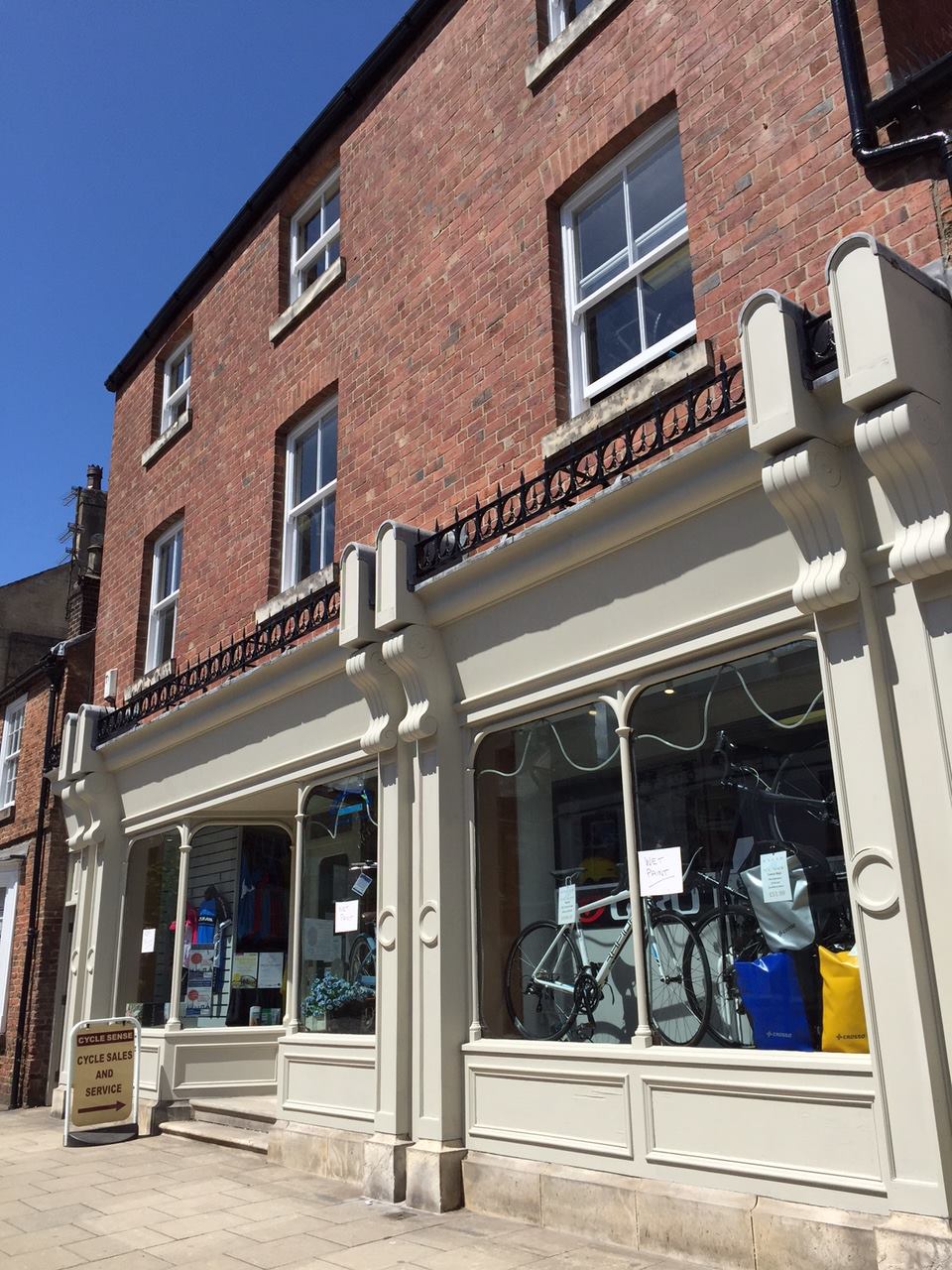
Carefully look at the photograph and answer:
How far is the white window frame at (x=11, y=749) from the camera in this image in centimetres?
1678

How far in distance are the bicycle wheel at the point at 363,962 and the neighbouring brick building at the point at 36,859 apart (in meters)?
6.86

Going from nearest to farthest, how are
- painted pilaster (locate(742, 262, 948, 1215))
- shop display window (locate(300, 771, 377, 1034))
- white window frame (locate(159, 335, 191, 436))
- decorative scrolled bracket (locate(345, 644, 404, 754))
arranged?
1. painted pilaster (locate(742, 262, 948, 1215))
2. decorative scrolled bracket (locate(345, 644, 404, 754))
3. shop display window (locate(300, 771, 377, 1034))
4. white window frame (locate(159, 335, 191, 436))

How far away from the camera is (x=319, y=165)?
441 inches

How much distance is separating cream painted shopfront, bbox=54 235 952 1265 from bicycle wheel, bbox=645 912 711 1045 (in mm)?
17

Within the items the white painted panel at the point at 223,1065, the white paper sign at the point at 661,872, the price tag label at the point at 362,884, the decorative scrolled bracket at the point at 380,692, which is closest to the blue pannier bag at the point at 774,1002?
the white paper sign at the point at 661,872

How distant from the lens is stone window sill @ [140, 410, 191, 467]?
42.1 feet

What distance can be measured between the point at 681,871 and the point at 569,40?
6.17m

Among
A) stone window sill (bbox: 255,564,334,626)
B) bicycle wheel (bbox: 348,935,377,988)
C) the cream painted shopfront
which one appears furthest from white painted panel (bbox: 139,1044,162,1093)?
stone window sill (bbox: 255,564,334,626)

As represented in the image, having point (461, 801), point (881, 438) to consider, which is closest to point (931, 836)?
point (881, 438)

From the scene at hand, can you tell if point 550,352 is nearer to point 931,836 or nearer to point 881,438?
point 881,438

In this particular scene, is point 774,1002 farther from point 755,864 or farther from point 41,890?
point 41,890

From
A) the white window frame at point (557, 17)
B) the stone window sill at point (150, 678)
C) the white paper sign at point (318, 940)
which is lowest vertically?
the white paper sign at point (318, 940)

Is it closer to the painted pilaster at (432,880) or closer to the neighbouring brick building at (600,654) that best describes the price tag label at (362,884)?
the neighbouring brick building at (600,654)

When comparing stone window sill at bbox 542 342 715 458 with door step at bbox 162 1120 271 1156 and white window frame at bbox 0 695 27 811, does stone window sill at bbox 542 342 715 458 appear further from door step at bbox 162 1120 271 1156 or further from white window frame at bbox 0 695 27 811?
white window frame at bbox 0 695 27 811
